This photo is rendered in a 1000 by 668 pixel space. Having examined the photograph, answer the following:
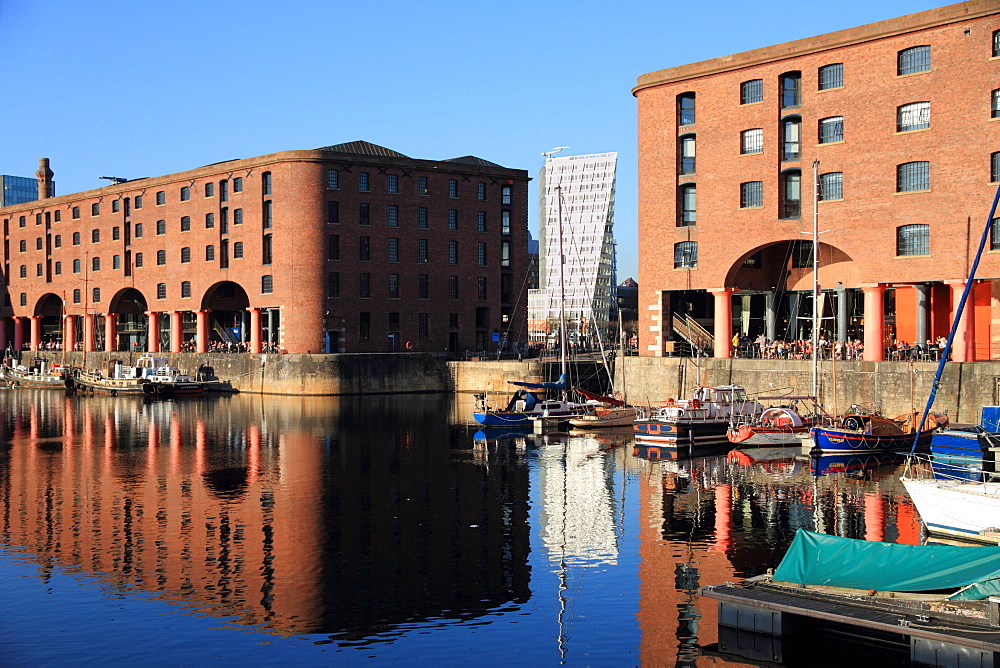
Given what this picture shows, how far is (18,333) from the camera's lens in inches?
5094

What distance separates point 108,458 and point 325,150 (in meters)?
46.8

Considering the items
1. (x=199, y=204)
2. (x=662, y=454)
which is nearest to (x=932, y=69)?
(x=662, y=454)

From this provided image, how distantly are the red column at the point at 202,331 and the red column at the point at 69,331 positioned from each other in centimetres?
2696

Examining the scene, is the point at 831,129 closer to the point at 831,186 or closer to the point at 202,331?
the point at 831,186

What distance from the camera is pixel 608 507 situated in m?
36.1

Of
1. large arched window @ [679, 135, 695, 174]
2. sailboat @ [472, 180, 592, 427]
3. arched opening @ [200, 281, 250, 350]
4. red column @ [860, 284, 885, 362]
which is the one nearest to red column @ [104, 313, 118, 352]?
arched opening @ [200, 281, 250, 350]

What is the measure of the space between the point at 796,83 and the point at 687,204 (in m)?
9.38

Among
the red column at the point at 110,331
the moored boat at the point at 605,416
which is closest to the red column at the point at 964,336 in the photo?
the moored boat at the point at 605,416

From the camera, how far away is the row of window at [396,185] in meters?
91.5

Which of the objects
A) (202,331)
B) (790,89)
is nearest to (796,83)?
(790,89)

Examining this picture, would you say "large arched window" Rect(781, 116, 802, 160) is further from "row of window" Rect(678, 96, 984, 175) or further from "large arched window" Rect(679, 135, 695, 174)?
"large arched window" Rect(679, 135, 695, 174)

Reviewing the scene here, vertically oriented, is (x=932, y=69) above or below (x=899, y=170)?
above

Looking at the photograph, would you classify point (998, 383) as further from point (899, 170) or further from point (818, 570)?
point (818, 570)

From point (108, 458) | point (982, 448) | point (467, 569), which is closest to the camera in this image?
point (467, 569)
